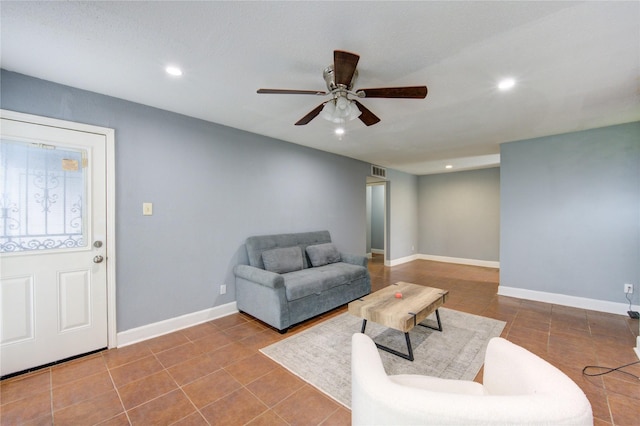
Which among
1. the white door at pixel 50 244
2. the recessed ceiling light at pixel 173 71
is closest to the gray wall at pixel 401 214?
the recessed ceiling light at pixel 173 71

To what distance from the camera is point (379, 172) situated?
6180 millimetres

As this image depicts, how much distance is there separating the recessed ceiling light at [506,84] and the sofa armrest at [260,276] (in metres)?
2.81

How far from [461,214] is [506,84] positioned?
16.7 feet

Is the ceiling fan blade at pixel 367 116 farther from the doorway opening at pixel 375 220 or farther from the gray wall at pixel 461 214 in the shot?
the doorway opening at pixel 375 220

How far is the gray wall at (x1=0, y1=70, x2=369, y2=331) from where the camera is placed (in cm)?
254

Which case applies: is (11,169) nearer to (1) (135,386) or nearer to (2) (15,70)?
(2) (15,70)

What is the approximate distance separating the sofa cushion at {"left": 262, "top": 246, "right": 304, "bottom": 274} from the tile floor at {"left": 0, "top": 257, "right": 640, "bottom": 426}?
72cm

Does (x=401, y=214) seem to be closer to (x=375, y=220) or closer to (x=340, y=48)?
(x=375, y=220)

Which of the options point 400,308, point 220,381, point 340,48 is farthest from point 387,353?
point 340,48

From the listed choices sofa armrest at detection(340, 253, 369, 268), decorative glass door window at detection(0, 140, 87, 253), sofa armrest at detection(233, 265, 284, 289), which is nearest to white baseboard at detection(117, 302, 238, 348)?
sofa armrest at detection(233, 265, 284, 289)

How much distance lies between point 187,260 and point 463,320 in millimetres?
3398

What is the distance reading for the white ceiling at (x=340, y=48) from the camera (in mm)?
1503

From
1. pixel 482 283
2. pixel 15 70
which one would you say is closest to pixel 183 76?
pixel 15 70

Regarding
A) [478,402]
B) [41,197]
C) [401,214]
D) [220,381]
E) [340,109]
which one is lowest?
[220,381]
